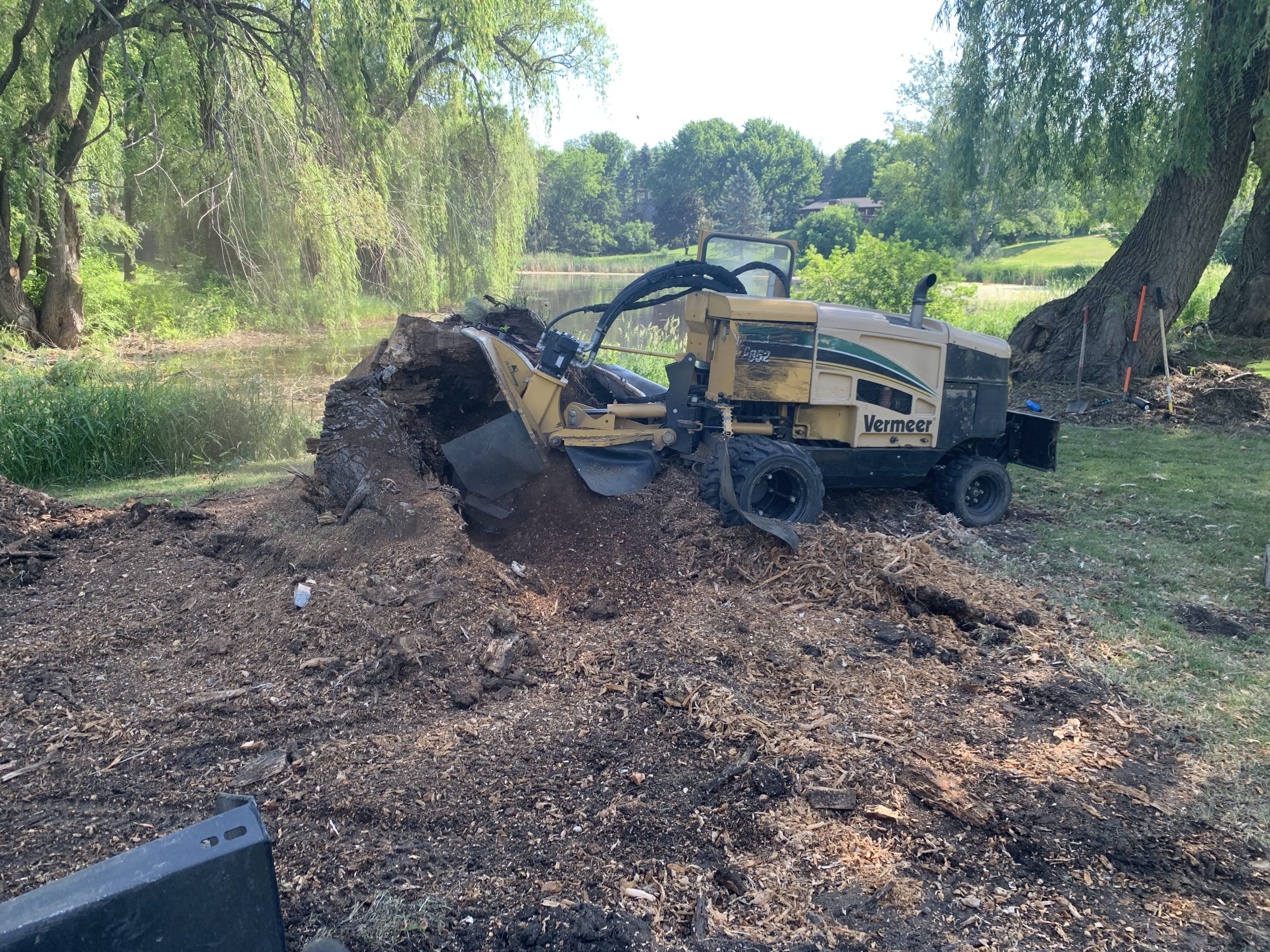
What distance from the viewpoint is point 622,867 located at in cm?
322

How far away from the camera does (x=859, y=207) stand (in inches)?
3039

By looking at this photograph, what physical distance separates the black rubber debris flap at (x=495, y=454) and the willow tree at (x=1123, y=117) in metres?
11.0

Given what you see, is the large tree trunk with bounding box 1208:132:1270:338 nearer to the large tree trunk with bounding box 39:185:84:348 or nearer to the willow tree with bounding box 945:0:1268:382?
the willow tree with bounding box 945:0:1268:382

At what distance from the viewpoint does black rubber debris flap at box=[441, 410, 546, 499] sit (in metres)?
6.82

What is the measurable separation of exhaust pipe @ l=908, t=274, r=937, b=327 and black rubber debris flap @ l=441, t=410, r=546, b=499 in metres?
3.22

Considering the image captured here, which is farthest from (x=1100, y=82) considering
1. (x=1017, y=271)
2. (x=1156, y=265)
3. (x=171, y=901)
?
(x=1017, y=271)

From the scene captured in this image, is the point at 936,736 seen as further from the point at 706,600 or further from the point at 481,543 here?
the point at 481,543

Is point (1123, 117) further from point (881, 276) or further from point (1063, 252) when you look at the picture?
point (1063, 252)

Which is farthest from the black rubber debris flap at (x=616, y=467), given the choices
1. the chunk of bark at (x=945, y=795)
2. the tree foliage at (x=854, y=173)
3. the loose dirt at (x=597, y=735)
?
the tree foliage at (x=854, y=173)

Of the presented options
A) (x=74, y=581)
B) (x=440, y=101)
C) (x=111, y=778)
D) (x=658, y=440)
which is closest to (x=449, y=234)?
(x=440, y=101)

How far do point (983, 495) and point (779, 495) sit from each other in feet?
8.14

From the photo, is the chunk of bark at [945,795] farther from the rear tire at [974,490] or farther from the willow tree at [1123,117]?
the willow tree at [1123,117]

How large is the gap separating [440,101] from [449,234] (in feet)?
6.92

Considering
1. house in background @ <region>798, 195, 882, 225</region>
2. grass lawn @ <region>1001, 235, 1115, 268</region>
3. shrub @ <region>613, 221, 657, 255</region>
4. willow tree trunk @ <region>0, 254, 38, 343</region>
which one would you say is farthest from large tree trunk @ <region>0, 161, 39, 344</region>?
shrub @ <region>613, 221, 657, 255</region>
